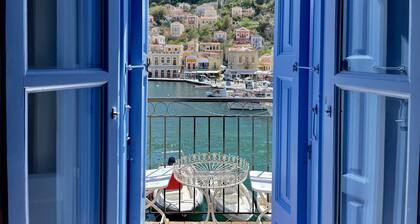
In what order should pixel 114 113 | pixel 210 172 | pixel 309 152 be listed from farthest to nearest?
pixel 210 172, pixel 309 152, pixel 114 113

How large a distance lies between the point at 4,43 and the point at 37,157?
1.15 feet

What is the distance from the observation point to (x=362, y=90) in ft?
4.42

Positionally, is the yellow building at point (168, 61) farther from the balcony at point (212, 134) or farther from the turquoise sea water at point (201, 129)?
the balcony at point (212, 134)

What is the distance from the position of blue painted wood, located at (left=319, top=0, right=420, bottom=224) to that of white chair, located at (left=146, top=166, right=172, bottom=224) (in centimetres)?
156

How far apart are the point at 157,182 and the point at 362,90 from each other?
6.63ft

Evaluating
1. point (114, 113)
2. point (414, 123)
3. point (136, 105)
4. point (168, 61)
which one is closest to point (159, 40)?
point (168, 61)

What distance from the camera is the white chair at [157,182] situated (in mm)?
3107

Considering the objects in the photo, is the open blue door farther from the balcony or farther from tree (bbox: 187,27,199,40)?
tree (bbox: 187,27,199,40)

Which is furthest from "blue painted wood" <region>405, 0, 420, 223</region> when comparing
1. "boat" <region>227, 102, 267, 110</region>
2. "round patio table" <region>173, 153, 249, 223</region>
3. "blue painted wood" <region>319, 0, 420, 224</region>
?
"boat" <region>227, 102, 267, 110</region>

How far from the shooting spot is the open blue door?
2157mm

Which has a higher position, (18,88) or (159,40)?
(159,40)

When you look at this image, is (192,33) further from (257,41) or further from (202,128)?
(202,128)

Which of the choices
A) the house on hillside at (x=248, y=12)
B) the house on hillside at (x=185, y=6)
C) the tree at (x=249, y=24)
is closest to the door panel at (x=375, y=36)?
the tree at (x=249, y=24)

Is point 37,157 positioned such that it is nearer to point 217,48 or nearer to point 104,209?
point 104,209
